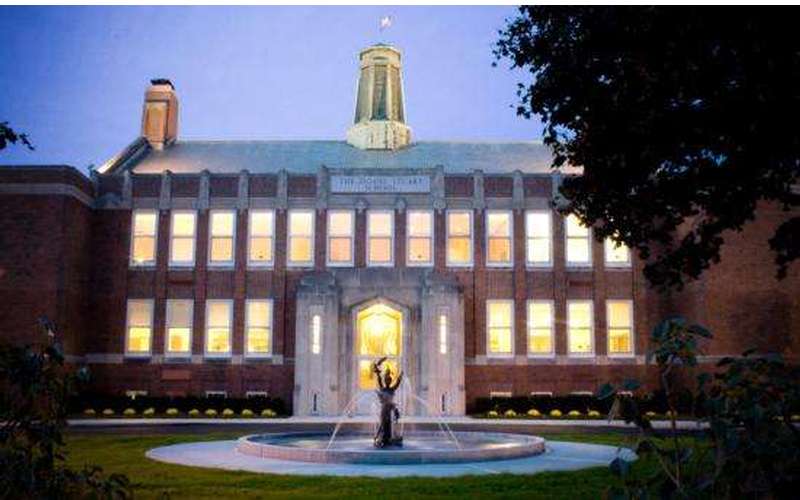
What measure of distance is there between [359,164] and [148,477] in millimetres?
29651

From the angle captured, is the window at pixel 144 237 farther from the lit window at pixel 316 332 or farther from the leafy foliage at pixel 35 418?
the leafy foliage at pixel 35 418

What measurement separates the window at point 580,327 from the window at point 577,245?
1845 millimetres

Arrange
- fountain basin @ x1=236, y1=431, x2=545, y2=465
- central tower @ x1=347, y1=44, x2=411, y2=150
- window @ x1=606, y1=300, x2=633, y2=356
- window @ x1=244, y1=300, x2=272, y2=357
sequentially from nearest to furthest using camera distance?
fountain basin @ x1=236, y1=431, x2=545, y2=465
window @ x1=244, y1=300, x2=272, y2=357
window @ x1=606, y1=300, x2=633, y2=356
central tower @ x1=347, y1=44, x2=411, y2=150

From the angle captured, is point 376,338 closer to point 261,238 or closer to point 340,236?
point 340,236

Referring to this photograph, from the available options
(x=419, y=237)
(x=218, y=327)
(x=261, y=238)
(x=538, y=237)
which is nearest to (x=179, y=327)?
(x=218, y=327)

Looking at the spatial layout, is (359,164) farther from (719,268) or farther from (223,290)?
(719,268)

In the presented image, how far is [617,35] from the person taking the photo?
40.2 feet

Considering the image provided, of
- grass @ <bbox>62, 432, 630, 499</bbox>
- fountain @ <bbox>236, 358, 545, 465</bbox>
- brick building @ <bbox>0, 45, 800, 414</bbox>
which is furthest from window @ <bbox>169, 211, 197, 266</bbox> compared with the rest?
grass @ <bbox>62, 432, 630, 499</bbox>

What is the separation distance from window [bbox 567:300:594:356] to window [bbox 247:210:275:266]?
13.6 metres

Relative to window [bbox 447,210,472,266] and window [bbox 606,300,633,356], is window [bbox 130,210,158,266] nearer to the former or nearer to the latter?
window [bbox 447,210,472,266]

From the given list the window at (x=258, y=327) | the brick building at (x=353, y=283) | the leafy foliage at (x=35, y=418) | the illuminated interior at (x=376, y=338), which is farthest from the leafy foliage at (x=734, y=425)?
the window at (x=258, y=327)

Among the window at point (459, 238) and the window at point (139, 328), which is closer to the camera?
the window at point (139, 328)

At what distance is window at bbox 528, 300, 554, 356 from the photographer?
34656 millimetres

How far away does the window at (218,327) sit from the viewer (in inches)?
1366
